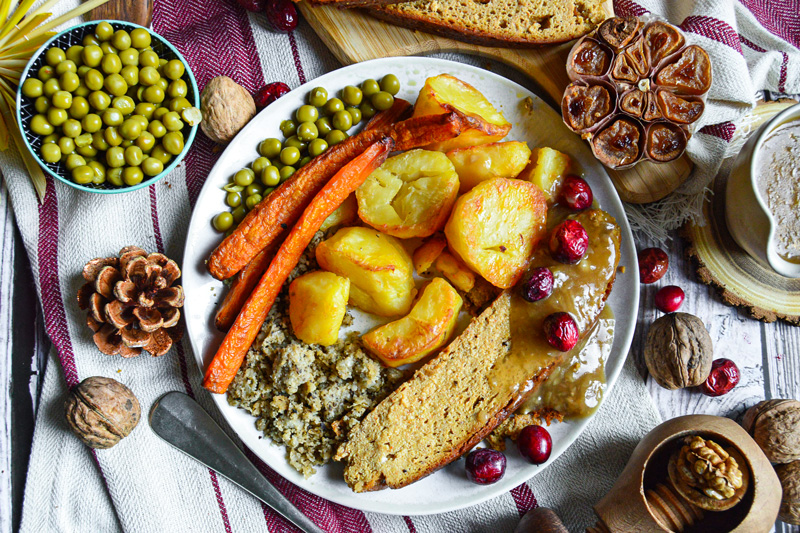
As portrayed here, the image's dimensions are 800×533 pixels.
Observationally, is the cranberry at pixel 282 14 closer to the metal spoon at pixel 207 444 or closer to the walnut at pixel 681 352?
the metal spoon at pixel 207 444

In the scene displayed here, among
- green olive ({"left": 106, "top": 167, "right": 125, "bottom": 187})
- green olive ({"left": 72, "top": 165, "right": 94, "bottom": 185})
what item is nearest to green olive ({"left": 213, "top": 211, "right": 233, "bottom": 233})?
green olive ({"left": 106, "top": 167, "right": 125, "bottom": 187})

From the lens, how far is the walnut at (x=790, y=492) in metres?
3.07

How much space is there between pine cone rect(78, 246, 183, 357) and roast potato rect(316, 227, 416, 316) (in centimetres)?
81

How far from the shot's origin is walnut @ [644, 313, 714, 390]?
3.01 meters

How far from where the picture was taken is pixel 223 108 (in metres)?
2.92

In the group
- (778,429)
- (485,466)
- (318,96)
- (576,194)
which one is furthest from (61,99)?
(778,429)

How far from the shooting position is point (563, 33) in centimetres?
308

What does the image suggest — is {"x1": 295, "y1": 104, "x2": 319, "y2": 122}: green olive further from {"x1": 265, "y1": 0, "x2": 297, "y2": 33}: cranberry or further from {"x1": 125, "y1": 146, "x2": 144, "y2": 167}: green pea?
{"x1": 125, "y1": 146, "x2": 144, "y2": 167}: green pea

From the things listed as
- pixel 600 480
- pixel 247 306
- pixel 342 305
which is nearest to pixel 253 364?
pixel 247 306

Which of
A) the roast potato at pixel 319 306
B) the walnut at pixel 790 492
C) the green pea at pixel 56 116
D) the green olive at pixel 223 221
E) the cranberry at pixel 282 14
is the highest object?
the cranberry at pixel 282 14

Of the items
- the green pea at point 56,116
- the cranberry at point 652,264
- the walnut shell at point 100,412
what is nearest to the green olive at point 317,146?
the green pea at point 56,116

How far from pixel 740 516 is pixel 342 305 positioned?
218cm

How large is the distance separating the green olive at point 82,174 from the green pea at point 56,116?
0.78ft

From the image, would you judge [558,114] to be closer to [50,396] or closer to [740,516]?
[740,516]
